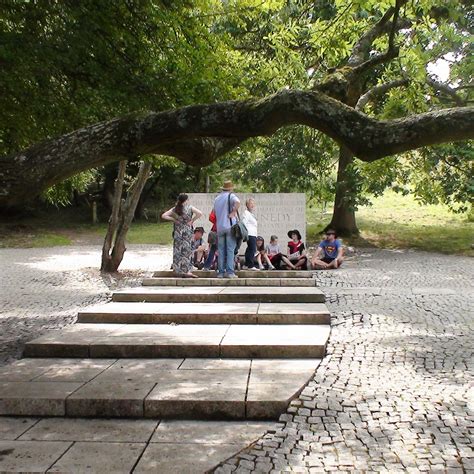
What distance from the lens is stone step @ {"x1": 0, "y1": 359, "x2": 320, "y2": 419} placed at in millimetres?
5020

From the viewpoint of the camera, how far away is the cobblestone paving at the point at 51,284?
8883mm

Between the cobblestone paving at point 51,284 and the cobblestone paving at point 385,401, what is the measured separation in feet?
12.7

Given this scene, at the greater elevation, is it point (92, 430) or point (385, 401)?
point (385, 401)

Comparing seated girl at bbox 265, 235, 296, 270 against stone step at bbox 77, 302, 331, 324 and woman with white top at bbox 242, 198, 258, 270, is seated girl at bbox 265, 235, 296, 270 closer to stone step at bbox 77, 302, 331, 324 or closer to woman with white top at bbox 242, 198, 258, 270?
woman with white top at bbox 242, 198, 258, 270

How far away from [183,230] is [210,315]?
11.3 ft

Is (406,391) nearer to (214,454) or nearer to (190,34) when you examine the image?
(214,454)

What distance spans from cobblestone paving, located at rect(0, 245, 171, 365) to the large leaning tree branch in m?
2.99

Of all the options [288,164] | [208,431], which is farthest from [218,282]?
[288,164]

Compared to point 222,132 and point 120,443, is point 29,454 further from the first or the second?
point 222,132

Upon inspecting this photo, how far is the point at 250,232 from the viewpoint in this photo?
1361 cm

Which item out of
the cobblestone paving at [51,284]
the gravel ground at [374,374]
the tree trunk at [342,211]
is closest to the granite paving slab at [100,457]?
the gravel ground at [374,374]

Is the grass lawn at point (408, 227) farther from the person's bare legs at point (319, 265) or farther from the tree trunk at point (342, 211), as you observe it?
the person's bare legs at point (319, 265)

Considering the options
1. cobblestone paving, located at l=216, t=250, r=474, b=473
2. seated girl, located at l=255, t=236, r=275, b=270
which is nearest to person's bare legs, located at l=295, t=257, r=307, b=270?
seated girl, located at l=255, t=236, r=275, b=270

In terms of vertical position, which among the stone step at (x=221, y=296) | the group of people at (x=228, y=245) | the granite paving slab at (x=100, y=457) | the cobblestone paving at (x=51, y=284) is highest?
the group of people at (x=228, y=245)
